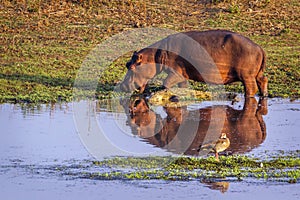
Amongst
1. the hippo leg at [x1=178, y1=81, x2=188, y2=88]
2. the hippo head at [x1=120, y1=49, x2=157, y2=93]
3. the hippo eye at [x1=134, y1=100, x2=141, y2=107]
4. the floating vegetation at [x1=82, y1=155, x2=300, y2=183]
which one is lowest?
the floating vegetation at [x1=82, y1=155, x2=300, y2=183]

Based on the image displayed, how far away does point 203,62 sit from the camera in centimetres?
1384

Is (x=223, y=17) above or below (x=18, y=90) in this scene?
above

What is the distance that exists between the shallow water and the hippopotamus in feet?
2.10

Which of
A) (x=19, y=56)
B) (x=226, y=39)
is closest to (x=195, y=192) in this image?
(x=226, y=39)

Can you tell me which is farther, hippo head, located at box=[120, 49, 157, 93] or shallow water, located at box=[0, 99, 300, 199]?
hippo head, located at box=[120, 49, 157, 93]

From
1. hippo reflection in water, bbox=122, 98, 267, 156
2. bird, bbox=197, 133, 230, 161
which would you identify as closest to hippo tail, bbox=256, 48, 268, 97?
hippo reflection in water, bbox=122, 98, 267, 156

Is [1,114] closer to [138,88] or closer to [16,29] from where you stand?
[138,88]

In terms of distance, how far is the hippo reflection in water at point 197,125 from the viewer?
10336 mm

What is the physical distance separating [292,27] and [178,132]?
8.60 meters

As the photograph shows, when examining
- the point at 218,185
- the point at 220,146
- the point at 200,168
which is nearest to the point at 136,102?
the point at 220,146

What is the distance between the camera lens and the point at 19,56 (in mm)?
15953

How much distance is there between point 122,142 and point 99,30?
25.9 ft

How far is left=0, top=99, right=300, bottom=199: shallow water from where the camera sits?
816 centimetres

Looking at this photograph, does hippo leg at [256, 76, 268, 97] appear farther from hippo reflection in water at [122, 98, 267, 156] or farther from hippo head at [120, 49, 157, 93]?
hippo head at [120, 49, 157, 93]
